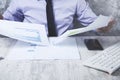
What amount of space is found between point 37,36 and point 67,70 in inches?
11.5

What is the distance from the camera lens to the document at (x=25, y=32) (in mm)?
1004

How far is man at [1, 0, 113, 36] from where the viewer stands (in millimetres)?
1421

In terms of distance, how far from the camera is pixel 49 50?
949 mm

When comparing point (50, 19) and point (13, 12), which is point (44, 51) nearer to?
point (50, 19)

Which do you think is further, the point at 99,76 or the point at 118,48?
the point at 118,48

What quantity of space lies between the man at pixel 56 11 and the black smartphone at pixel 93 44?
1.28 feet

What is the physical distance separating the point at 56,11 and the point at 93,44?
52cm

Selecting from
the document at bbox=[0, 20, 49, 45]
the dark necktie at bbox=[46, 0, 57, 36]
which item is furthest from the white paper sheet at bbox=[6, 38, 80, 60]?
the dark necktie at bbox=[46, 0, 57, 36]

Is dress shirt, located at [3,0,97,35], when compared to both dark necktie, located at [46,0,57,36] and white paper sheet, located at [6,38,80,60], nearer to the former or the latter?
dark necktie, located at [46,0,57,36]

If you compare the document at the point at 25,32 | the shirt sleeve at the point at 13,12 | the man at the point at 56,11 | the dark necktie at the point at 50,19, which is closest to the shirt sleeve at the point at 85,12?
the man at the point at 56,11

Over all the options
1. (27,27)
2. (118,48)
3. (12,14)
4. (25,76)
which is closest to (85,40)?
(118,48)

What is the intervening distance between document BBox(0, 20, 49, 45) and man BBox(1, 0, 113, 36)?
41cm

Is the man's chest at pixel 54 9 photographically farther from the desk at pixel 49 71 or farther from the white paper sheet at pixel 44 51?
the desk at pixel 49 71

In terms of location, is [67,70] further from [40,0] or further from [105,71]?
[40,0]
